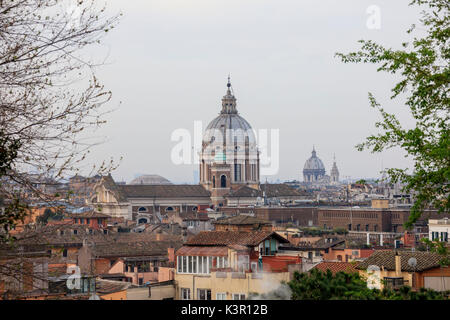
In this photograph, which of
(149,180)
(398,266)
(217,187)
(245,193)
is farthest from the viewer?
(149,180)

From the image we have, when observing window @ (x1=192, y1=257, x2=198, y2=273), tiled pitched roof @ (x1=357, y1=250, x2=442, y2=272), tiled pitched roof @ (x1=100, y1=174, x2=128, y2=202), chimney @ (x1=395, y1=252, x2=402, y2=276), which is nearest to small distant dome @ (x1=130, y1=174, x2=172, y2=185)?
tiled pitched roof @ (x1=100, y1=174, x2=128, y2=202)

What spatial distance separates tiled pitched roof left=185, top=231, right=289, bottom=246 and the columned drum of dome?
8432 centimetres

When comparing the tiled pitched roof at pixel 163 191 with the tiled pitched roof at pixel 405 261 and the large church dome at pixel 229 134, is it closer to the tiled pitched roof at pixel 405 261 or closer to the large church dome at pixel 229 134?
the large church dome at pixel 229 134

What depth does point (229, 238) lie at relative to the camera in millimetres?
24891

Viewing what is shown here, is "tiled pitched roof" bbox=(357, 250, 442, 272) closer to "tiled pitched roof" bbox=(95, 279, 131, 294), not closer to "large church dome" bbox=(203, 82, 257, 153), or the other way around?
"tiled pitched roof" bbox=(95, 279, 131, 294)

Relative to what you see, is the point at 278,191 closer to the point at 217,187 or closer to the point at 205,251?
the point at 217,187

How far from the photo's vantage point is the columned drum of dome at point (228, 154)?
4412 inches

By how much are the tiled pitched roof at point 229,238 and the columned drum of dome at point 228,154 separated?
277 ft

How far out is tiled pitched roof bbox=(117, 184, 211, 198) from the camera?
103625mm

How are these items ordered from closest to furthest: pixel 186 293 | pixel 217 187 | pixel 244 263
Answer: pixel 244 263 → pixel 186 293 → pixel 217 187

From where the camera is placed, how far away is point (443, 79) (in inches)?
445

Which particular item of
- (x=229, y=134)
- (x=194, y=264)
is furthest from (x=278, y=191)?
(x=194, y=264)

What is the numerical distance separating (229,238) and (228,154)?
9446 cm
